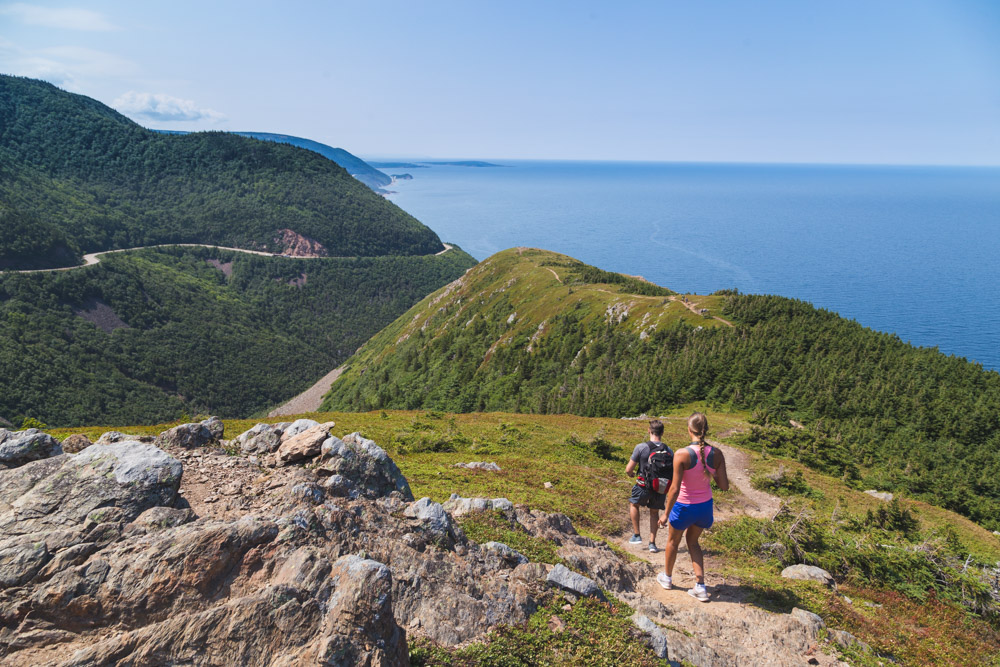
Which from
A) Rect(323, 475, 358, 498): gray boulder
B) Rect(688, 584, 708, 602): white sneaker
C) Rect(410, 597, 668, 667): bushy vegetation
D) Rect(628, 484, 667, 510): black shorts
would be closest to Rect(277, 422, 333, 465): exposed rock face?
Rect(323, 475, 358, 498): gray boulder

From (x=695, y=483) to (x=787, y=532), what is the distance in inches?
292

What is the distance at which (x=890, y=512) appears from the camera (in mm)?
18938

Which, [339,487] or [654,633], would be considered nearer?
[654,633]

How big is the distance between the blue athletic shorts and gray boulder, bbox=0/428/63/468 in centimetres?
1399

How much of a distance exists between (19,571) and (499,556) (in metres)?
8.59

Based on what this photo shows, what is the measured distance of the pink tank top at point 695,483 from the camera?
10.4 meters

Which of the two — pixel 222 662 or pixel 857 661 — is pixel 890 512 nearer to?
pixel 857 661

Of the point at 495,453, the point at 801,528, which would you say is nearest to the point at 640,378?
the point at 495,453

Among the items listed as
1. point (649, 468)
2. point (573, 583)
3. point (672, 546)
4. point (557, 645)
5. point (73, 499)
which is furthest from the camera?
point (649, 468)

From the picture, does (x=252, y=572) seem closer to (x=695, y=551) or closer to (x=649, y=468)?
(x=649, y=468)

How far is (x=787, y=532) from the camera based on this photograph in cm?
1505

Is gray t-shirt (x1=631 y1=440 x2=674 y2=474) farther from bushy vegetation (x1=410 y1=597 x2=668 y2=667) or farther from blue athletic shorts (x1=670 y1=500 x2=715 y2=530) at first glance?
bushy vegetation (x1=410 y1=597 x2=668 y2=667)

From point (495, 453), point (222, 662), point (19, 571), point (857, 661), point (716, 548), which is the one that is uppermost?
point (19, 571)

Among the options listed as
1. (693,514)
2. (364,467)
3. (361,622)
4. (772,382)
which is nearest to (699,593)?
(693,514)
